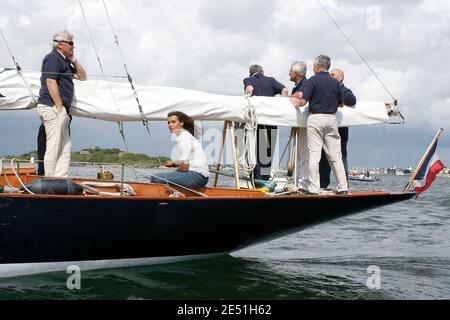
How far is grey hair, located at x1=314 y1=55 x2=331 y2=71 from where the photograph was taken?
27.0 ft

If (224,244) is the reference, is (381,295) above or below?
below

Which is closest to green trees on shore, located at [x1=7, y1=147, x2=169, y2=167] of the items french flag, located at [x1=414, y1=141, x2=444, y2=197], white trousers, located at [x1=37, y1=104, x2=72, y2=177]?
white trousers, located at [x1=37, y1=104, x2=72, y2=177]

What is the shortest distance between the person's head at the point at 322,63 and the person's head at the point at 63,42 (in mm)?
2992

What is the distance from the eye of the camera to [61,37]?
7.49 meters

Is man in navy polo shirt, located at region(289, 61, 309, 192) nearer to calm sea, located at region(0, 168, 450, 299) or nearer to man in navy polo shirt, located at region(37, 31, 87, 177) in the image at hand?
calm sea, located at region(0, 168, 450, 299)

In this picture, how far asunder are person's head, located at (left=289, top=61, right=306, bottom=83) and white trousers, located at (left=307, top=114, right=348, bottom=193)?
27.4 inches

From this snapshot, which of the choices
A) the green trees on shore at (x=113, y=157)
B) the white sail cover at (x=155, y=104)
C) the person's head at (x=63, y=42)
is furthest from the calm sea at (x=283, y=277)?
the person's head at (x=63, y=42)

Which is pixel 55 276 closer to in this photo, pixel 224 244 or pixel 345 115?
pixel 224 244

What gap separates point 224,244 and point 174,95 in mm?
2019

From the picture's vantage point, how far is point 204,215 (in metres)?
7.78

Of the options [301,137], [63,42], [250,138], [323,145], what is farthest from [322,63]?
[63,42]

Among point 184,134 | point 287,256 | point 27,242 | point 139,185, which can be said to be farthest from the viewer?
point 287,256

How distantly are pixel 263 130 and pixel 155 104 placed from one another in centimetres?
158
